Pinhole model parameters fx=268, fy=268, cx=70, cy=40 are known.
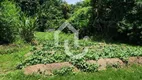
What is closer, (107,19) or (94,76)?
(94,76)

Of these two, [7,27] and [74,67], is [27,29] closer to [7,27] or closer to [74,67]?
[7,27]

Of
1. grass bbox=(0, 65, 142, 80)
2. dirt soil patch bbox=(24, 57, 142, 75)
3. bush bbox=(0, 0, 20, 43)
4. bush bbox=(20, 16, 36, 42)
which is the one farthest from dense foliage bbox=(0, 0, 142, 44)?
grass bbox=(0, 65, 142, 80)

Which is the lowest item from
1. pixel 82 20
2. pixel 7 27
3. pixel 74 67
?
pixel 82 20

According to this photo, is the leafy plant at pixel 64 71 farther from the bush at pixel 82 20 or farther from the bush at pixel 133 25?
the bush at pixel 82 20

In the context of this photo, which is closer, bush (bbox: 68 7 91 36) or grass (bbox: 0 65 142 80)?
grass (bbox: 0 65 142 80)

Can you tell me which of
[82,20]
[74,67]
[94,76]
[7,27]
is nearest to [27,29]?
[7,27]

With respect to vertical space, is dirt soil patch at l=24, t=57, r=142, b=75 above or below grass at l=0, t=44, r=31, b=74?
above

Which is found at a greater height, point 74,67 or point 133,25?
point 133,25

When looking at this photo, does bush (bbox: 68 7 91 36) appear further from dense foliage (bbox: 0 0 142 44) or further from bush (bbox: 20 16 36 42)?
bush (bbox: 20 16 36 42)

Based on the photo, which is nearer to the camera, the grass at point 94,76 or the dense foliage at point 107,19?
the grass at point 94,76

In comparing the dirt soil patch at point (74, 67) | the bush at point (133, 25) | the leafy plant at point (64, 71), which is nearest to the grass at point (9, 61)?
the dirt soil patch at point (74, 67)

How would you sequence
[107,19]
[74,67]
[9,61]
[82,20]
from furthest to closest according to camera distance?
[82,20], [107,19], [9,61], [74,67]

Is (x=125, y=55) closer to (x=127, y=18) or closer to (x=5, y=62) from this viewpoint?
(x=5, y=62)

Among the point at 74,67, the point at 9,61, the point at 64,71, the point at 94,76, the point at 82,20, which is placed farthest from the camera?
the point at 82,20
